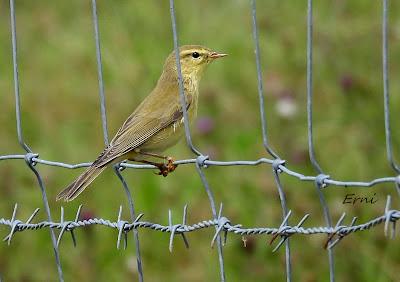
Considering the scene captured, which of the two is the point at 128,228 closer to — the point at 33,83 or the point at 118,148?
the point at 118,148

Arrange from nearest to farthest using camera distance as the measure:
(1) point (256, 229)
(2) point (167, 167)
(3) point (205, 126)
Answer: (1) point (256, 229), (2) point (167, 167), (3) point (205, 126)

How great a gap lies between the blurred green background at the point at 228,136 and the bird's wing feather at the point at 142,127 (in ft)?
3.66

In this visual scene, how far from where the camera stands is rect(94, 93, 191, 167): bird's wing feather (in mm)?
4680

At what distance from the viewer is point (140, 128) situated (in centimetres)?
481

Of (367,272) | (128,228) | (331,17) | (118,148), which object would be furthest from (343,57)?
(128,228)

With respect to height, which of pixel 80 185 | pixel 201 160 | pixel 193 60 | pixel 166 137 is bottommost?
pixel 80 185

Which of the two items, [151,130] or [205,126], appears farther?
[205,126]

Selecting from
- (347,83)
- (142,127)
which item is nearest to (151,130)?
(142,127)

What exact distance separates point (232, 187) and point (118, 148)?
5.38 feet

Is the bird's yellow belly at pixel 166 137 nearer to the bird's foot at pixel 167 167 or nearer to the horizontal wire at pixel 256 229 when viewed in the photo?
the bird's foot at pixel 167 167

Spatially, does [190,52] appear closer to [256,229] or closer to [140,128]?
[140,128]

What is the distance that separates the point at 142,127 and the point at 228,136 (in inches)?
85.4

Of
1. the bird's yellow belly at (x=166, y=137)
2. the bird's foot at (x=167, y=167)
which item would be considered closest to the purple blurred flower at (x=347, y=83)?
the bird's yellow belly at (x=166, y=137)

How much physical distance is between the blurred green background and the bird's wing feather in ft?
3.66
